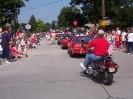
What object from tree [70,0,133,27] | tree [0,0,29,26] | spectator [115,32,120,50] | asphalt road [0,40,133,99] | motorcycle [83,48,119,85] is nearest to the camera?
asphalt road [0,40,133,99]

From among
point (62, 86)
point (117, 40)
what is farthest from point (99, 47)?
point (117, 40)

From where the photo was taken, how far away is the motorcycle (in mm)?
7945

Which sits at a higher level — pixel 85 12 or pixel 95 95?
pixel 85 12

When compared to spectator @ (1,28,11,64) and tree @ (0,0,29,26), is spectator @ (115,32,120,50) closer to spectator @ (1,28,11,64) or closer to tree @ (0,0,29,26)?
spectator @ (1,28,11,64)

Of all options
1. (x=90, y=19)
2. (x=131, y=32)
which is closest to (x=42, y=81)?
(x=131, y=32)

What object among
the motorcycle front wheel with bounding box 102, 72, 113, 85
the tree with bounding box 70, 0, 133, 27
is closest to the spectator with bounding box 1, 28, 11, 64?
the motorcycle front wheel with bounding box 102, 72, 113, 85

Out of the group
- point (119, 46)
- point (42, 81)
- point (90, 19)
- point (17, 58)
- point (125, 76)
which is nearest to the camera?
point (42, 81)

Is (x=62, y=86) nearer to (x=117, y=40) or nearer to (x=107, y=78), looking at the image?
(x=107, y=78)

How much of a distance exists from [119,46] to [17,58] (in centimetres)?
970

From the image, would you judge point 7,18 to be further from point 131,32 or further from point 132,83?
point 132,83

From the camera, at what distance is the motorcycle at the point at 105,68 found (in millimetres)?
7945

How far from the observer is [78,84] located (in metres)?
8.43

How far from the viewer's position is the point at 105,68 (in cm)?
807

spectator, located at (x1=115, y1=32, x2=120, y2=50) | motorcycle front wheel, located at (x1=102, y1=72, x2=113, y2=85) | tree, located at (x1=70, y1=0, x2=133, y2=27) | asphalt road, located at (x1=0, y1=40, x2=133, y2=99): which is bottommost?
asphalt road, located at (x1=0, y1=40, x2=133, y2=99)
